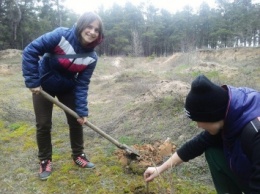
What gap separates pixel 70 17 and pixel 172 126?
148 ft

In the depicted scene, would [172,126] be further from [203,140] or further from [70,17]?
[70,17]

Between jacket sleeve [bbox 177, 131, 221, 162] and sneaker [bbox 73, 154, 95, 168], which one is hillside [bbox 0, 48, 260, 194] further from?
jacket sleeve [bbox 177, 131, 221, 162]

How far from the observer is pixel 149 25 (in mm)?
45938

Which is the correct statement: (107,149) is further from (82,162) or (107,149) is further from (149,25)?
(149,25)

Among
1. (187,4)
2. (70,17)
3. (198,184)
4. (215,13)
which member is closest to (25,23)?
(70,17)

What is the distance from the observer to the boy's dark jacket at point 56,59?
3.16m

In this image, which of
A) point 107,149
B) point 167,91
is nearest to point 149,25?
point 167,91

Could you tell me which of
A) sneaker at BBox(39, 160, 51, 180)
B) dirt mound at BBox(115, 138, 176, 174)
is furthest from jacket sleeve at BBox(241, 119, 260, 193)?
sneaker at BBox(39, 160, 51, 180)

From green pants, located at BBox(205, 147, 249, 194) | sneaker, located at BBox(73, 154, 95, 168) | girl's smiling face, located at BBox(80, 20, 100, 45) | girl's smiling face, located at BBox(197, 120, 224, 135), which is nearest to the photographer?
girl's smiling face, located at BBox(197, 120, 224, 135)

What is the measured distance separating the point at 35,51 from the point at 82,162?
5.06ft

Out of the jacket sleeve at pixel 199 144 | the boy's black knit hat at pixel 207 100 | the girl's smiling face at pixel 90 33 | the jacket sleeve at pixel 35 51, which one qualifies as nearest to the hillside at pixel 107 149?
the jacket sleeve at pixel 199 144

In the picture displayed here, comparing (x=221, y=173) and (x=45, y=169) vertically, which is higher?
(x=221, y=173)

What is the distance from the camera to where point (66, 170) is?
150 inches

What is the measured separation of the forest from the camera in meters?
30.7
